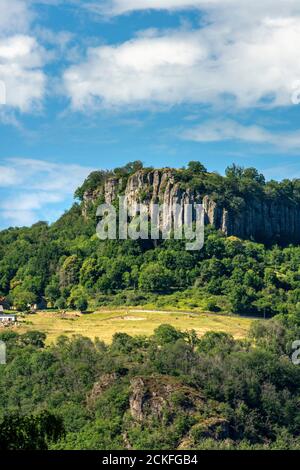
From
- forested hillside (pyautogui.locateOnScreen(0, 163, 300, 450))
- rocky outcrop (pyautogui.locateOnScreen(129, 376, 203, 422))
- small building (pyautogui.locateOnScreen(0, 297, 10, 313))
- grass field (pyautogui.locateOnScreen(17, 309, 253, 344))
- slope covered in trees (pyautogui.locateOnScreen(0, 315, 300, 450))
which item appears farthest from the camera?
small building (pyautogui.locateOnScreen(0, 297, 10, 313))

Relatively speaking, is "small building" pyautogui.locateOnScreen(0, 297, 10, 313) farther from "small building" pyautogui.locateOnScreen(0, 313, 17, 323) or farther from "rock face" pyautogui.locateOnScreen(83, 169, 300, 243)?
"rock face" pyautogui.locateOnScreen(83, 169, 300, 243)

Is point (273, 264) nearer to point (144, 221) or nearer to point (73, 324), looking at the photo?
point (144, 221)

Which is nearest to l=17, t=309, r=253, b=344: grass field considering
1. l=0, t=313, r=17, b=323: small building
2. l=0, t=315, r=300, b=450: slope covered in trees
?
l=0, t=313, r=17, b=323: small building

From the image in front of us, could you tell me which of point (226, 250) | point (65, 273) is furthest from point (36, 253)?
point (226, 250)

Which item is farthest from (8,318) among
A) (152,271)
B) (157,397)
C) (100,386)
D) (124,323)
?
(157,397)

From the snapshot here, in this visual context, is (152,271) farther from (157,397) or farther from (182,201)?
(157,397)

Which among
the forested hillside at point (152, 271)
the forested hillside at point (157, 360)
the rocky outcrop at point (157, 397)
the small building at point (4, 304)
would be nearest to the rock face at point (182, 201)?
the forested hillside at point (152, 271)
